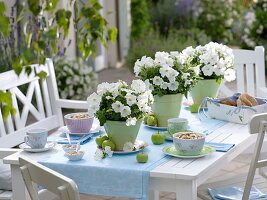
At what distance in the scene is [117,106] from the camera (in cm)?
283

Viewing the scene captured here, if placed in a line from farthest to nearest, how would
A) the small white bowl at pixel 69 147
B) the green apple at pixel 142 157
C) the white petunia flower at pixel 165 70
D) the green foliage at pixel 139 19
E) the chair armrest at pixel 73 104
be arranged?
1. the green foliage at pixel 139 19
2. the chair armrest at pixel 73 104
3. the white petunia flower at pixel 165 70
4. the small white bowl at pixel 69 147
5. the green apple at pixel 142 157

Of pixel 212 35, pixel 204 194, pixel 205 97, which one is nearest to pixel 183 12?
pixel 212 35

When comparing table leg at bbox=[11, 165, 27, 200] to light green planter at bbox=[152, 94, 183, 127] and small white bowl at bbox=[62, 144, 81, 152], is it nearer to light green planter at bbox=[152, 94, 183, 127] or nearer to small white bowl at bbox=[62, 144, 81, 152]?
small white bowl at bbox=[62, 144, 81, 152]

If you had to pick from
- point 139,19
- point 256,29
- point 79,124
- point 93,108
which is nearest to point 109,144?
point 93,108

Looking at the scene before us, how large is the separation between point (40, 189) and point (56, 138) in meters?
0.28

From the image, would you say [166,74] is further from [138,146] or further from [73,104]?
[73,104]

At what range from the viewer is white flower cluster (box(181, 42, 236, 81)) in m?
3.69

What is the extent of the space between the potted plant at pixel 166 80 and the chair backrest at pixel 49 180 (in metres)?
1.09

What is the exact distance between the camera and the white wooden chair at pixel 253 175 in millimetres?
2836

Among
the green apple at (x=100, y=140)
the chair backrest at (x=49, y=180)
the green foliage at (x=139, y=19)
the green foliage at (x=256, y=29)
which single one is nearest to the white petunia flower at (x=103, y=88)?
the green apple at (x=100, y=140)

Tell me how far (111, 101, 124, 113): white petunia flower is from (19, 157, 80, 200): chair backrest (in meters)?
0.61

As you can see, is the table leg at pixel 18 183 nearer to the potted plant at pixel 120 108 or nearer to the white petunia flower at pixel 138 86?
the potted plant at pixel 120 108

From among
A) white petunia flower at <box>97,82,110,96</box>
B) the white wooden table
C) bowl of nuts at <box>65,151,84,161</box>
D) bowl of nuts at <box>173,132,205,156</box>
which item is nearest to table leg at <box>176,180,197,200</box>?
the white wooden table

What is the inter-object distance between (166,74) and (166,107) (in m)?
0.19
